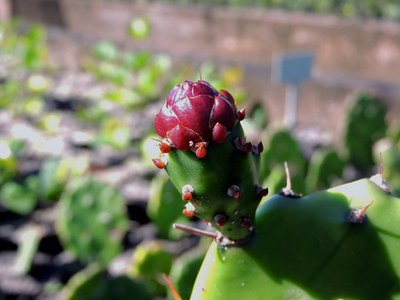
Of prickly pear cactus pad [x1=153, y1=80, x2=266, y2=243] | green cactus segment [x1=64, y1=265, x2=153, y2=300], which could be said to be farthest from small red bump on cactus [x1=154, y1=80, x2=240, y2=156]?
green cactus segment [x1=64, y1=265, x2=153, y2=300]

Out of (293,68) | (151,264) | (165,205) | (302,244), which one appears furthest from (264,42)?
(302,244)

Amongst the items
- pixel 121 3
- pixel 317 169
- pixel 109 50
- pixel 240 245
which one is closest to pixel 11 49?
pixel 109 50

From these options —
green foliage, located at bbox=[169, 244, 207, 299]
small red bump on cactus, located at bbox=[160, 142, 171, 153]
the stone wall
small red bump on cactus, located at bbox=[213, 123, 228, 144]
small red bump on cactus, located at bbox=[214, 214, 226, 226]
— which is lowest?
the stone wall

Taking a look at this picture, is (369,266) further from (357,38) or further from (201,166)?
(357,38)

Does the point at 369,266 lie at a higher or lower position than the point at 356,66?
higher

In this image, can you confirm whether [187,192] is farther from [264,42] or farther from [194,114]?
[264,42]

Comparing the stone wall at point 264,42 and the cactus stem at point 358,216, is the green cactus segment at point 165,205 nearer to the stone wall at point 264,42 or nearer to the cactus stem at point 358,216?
the cactus stem at point 358,216

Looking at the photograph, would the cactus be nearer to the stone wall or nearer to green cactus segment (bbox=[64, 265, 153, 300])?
green cactus segment (bbox=[64, 265, 153, 300])
